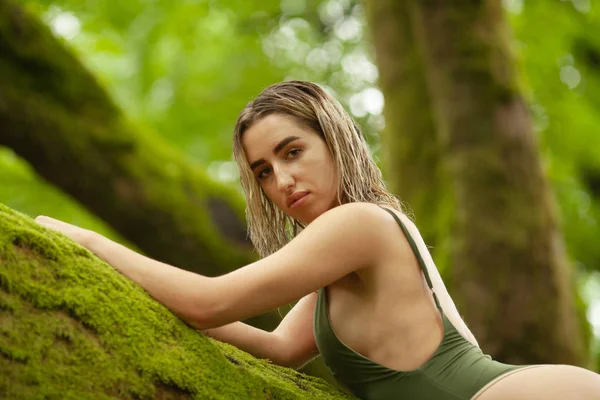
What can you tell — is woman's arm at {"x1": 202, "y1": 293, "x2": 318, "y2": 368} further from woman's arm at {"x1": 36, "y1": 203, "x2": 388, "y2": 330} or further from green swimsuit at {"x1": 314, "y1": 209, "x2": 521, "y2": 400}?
woman's arm at {"x1": 36, "y1": 203, "x2": 388, "y2": 330}

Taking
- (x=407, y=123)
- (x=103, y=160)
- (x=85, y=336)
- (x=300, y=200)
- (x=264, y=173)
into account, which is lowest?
(x=85, y=336)

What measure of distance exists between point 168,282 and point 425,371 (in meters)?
0.72

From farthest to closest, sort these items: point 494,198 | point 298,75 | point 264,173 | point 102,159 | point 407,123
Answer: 1. point 298,75
2. point 407,123
3. point 102,159
4. point 494,198
5. point 264,173

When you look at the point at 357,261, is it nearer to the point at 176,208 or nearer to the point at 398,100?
the point at 176,208

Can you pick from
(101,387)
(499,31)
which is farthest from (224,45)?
(101,387)

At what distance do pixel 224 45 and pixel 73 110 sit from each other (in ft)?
20.4

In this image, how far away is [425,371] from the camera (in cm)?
200

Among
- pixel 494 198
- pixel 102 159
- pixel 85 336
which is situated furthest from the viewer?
pixel 102 159

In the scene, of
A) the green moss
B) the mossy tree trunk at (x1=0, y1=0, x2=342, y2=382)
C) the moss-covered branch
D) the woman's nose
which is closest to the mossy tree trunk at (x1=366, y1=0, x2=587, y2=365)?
the mossy tree trunk at (x1=0, y1=0, x2=342, y2=382)

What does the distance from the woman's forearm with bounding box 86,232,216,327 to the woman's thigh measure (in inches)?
29.9

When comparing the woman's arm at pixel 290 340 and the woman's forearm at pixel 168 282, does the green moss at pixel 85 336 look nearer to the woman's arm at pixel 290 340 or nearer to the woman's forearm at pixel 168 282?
the woman's forearm at pixel 168 282

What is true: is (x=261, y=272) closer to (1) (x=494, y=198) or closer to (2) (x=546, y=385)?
(2) (x=546, y=385)

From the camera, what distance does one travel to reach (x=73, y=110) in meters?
5.65

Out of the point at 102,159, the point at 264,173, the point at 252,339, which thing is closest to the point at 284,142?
the point at 264,173
